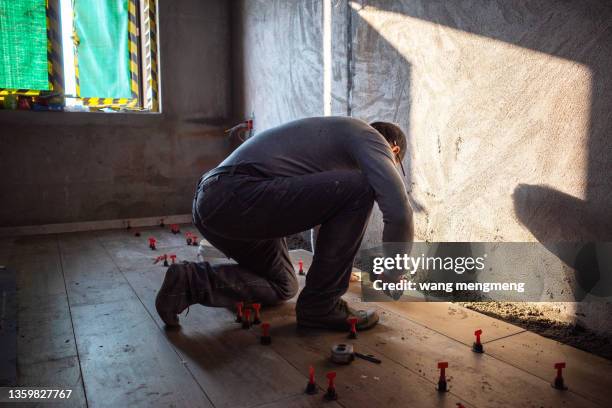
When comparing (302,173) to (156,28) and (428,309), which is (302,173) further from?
(156,28)

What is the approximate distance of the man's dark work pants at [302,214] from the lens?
5.77ft

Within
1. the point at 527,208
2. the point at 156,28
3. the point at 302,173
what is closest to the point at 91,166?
the point at 156,28

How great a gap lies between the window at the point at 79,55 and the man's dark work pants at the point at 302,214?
3005 mm

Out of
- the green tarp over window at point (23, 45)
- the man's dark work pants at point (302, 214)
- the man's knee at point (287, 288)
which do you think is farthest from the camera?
the green tarp over window at point (23, 45)

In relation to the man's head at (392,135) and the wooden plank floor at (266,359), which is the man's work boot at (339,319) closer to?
the wooden plank floor at (266,359)

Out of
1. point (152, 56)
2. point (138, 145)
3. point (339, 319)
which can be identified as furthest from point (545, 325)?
point (152, 56)

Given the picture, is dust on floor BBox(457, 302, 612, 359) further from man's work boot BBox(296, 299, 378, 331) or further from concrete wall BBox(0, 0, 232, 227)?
concrete wall BBox(0, 0, 232, 227)

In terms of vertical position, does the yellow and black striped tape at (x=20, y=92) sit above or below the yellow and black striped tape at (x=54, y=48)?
below

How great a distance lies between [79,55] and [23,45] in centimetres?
45

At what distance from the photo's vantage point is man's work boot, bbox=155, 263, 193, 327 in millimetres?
1892

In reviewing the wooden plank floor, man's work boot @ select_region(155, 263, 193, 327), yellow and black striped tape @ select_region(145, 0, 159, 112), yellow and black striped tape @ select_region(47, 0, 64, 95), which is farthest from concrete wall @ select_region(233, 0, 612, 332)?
yellow and black striped tape @ select_region(47, 0, 64, 95)

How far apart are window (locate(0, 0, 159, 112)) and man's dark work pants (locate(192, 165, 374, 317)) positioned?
3005mm

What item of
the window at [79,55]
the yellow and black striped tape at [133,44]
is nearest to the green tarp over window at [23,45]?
the window at [79,55]

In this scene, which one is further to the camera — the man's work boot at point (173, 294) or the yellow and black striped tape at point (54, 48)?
the yellow and black striped tape at point (54, 48)
